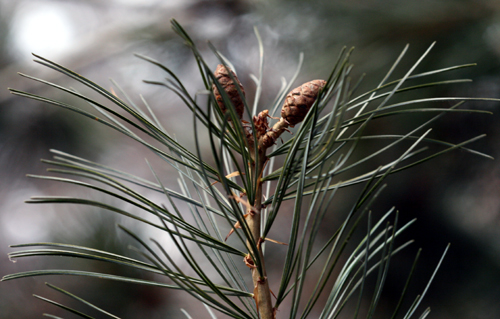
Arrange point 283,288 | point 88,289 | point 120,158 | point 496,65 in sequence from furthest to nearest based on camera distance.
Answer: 1. point 120,158
2. point 88,289
3. point 496,65
4. point 283,288

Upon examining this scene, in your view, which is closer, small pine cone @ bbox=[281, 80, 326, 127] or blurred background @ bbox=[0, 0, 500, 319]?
small pine cone @ bbox=[281, 80, 326, 127]

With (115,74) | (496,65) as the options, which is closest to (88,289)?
(115,74)

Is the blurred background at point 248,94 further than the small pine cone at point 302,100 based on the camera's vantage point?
Yes

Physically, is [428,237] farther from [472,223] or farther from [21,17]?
[21,17]

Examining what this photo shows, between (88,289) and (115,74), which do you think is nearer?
(88,289)
